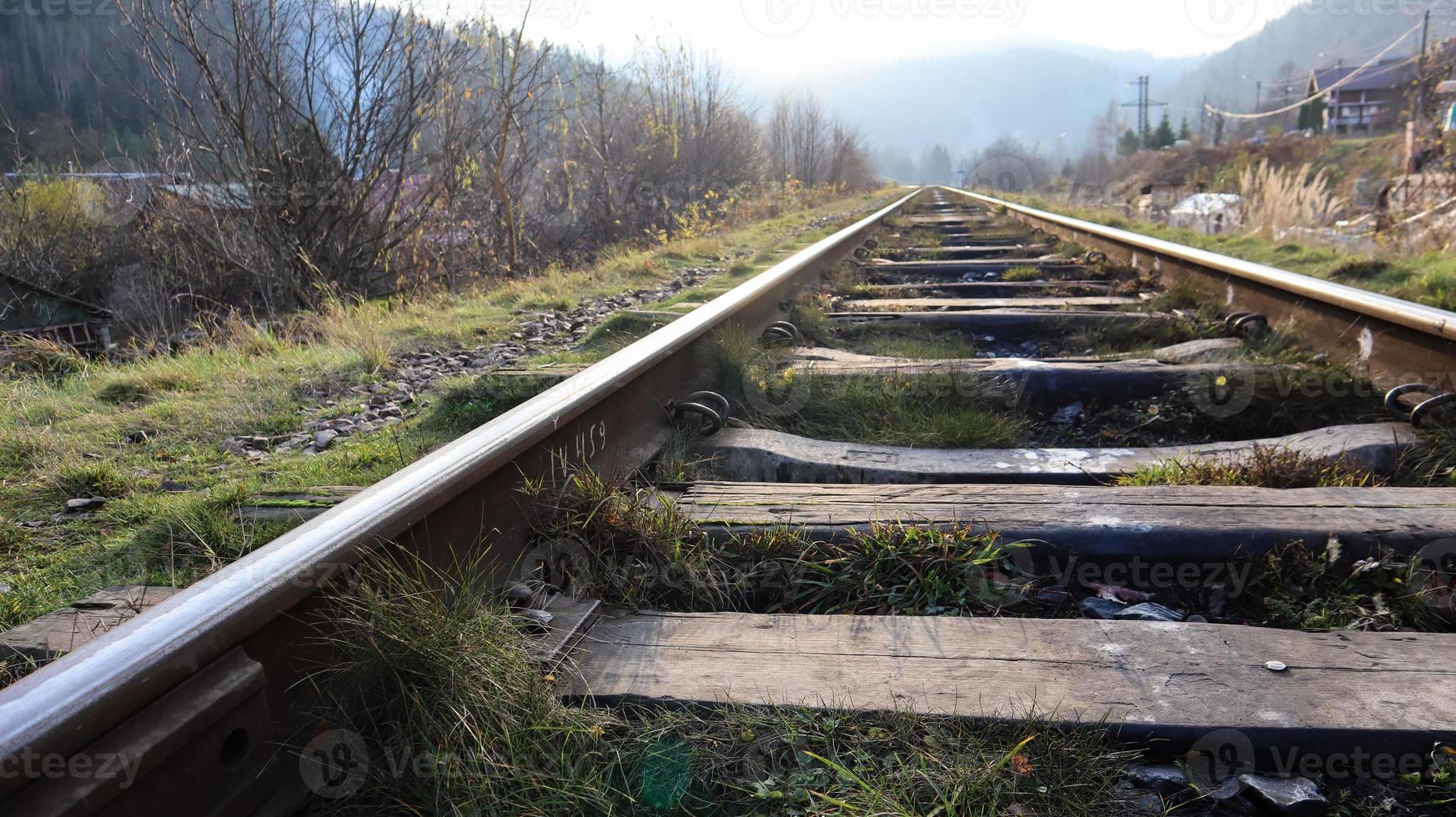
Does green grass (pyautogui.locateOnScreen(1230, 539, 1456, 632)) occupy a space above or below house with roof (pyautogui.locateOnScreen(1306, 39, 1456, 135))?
below

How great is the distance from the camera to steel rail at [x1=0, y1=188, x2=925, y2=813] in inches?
31.7

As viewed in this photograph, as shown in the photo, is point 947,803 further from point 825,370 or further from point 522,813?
point 825,370

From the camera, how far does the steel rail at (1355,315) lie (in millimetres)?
2525

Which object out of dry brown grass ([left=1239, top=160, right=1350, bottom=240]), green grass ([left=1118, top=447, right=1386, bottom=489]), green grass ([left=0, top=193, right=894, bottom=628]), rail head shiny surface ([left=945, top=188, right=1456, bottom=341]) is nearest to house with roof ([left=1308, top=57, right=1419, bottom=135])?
dry brown grass ([left=1239, top=160, right=1350, bottom=240])

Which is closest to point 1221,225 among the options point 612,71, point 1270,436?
point 612,71

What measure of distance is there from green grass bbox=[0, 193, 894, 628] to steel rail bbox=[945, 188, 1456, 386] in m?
2.81

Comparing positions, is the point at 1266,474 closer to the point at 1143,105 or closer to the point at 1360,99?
the point at 1360,99

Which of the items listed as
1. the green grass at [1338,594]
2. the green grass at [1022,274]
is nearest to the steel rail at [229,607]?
the green grass at [1338,594]

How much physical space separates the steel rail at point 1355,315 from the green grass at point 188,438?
111 inches

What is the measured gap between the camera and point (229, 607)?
3.33 ft

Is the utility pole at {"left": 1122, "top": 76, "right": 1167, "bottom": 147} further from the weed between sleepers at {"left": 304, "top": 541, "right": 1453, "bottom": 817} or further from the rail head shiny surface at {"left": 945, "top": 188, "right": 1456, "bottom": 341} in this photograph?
the weed between sleepers at {"left": 304, "top": 541, "right": 1453, "bottom": 817}

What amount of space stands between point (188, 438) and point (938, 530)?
8.67 feet

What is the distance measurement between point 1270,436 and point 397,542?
262cm

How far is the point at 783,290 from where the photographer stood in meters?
4.53
